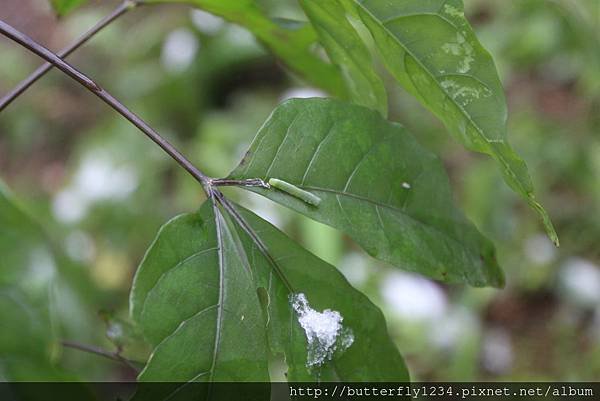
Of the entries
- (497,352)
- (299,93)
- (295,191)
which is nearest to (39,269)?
(295,191)

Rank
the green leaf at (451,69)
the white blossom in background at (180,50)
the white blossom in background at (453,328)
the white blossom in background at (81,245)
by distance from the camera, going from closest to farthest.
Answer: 1. the green leaf at (451,69)
2. the white blossom in background at (453,328)
3. the white blossom in background at (81,245)
4. the white blossom in background at (180,50)

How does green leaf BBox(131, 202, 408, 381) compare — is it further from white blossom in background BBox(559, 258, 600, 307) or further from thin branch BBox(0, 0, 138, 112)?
white blossom in background BBox(559, 258, 600, 307)

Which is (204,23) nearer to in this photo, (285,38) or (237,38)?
(237,38)

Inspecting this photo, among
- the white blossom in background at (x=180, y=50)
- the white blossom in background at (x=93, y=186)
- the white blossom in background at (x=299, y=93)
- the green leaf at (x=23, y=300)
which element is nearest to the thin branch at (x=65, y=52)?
the green leaf at (x=23, y=300)

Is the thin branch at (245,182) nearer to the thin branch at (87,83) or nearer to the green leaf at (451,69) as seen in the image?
the thin branch at (87,83)

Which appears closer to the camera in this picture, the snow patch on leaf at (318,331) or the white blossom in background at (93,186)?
the snow patch on leaf at (318,331)
